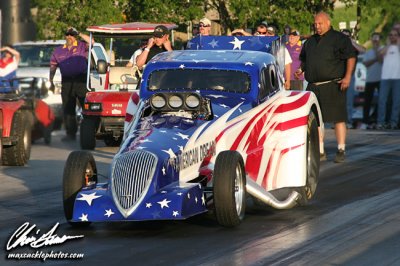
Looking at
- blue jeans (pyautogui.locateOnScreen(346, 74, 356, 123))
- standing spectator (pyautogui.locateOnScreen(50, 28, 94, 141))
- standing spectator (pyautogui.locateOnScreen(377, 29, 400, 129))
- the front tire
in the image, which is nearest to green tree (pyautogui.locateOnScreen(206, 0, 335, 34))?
blue jeans (pyautogui.locateOnScreen(346, 74, 356, 123))

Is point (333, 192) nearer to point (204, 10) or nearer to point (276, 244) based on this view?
point (276, 244)

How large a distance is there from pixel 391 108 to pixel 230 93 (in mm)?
13538

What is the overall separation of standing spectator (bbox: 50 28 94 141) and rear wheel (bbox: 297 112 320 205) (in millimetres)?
9053

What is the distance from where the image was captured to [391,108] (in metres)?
25.8

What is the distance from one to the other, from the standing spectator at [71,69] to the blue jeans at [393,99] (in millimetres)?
6428

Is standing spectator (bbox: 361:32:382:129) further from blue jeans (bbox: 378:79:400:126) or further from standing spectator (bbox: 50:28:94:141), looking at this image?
standing spectator (bbox: 50:28:94:141)

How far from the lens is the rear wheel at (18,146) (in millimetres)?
17922

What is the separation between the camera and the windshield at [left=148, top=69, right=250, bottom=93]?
1288cm

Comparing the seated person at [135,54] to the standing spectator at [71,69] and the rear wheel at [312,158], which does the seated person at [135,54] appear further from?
the rear wheel at [312,158]

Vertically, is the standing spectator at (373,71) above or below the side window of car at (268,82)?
below

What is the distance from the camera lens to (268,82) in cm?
1332

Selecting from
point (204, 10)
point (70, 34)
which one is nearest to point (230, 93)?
point (70, 34)

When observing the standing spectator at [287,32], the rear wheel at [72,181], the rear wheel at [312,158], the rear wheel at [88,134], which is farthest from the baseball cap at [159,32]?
the rear wheel at [72,181]

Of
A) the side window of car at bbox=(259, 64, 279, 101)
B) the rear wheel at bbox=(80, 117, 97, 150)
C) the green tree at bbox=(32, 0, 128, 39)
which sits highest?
the side window of car at bbox=(259, 64, 279, 101)
